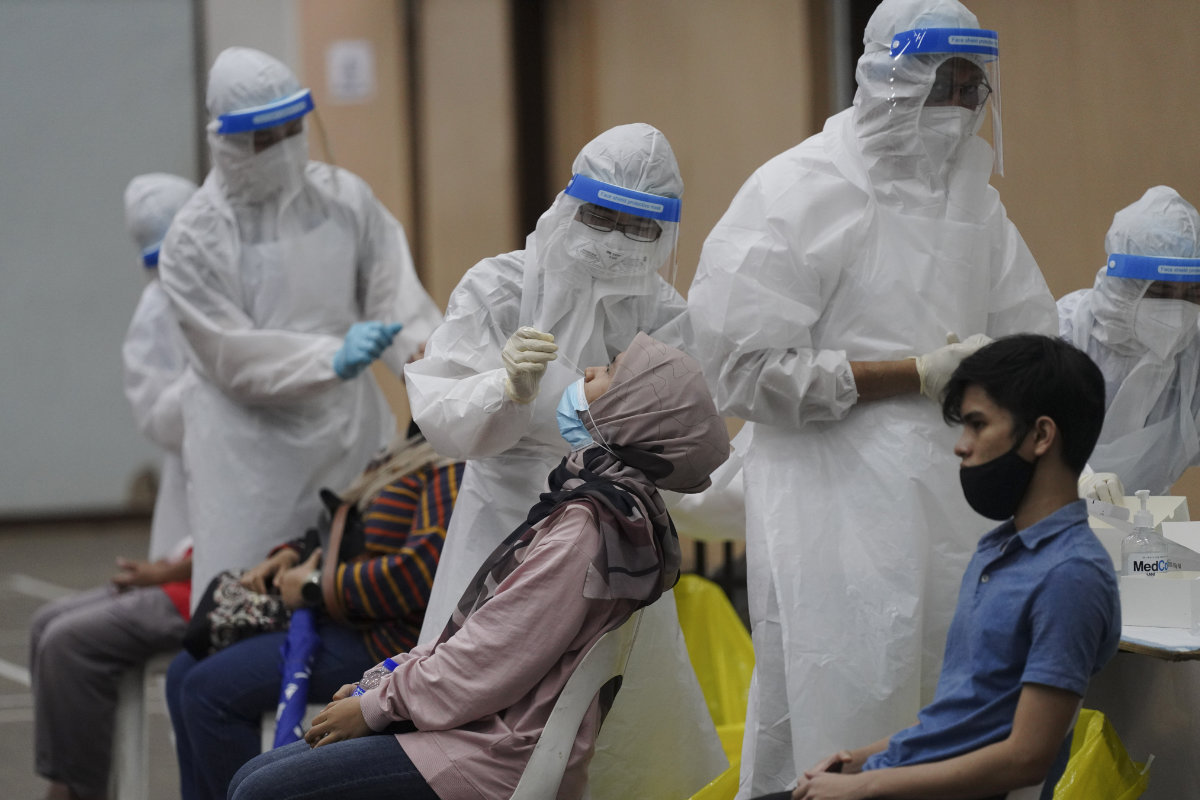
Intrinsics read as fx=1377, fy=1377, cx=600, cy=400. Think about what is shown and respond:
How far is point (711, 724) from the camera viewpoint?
246cm

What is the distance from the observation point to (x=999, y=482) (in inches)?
64.3

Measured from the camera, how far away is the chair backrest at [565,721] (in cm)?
184

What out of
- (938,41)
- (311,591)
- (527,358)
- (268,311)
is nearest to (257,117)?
(268,311)

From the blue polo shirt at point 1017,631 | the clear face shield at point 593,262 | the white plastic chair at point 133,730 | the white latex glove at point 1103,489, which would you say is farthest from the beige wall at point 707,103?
the white plastic chair at point 133,730

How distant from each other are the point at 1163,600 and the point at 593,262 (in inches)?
41.4

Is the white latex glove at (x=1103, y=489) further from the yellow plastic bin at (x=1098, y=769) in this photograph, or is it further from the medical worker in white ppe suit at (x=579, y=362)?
the medical worker in white ppe suit at (x=579, y=362)

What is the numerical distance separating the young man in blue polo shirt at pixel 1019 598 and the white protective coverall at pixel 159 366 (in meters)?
2.41

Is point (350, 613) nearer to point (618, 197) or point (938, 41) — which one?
point (618, 197)

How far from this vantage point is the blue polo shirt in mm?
1544

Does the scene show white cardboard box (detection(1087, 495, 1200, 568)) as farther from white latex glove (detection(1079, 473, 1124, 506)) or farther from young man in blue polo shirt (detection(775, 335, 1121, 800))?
young man in blue polo shirt (detection(775, 335, 1121, 800))

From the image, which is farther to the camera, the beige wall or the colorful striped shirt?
the beige wall

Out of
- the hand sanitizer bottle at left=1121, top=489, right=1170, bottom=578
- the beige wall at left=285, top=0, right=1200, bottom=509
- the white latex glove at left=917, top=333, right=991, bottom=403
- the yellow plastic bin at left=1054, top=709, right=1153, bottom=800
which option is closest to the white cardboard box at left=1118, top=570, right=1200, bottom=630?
the hand sanitizer bottle at left=1121, top=489, right=1170, bottom=578

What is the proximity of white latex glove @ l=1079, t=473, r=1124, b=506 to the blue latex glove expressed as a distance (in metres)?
1.54

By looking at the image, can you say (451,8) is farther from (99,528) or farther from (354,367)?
(99,528)
